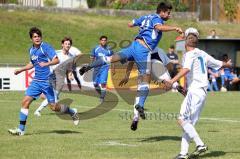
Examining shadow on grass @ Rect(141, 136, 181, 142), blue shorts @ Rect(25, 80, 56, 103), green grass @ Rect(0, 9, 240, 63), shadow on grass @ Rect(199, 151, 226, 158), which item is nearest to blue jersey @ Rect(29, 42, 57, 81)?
blue shorts @ Rect(25, 80, 56, 103)

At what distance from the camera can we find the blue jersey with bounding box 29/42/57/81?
14.6m

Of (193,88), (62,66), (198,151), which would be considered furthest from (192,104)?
(62,66)

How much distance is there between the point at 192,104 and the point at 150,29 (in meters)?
3.48

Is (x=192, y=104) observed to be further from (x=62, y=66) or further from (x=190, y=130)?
(x=62, y=66)

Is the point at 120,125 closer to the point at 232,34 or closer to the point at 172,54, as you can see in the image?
the point at 172,54

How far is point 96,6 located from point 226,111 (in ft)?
130

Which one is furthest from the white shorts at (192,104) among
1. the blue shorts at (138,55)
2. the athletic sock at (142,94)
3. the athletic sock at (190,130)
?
the blue shorts at (138,55)

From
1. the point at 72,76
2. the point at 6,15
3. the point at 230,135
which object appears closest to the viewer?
the point at 230,135

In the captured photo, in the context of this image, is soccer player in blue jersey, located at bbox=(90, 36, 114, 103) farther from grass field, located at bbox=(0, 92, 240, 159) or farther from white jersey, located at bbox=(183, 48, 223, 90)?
white jersey, located at bbox=(183, 48, 223, 90)

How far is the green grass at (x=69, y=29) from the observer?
1901 inches

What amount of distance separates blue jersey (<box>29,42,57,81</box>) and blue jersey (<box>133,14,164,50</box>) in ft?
6.00

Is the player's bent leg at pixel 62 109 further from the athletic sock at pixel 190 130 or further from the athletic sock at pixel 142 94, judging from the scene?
the athletic sock at pixel 190 130

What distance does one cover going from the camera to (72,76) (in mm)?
29234

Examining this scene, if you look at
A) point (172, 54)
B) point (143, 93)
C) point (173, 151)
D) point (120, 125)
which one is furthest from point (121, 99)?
point (173, 151)
